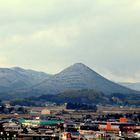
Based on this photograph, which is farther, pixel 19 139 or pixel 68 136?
pixel 19 139

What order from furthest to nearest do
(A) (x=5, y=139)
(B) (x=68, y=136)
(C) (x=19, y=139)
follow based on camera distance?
(C) (x=19, y=139) < (A) (x=5, y=139) < (B) (x=68, y=136)

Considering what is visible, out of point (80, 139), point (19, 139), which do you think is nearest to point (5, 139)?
point (19, 139)

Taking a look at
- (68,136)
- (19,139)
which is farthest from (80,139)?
(68,136)

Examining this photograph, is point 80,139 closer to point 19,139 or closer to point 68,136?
point 19,139

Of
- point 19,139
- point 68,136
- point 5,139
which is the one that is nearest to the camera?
point 68,136

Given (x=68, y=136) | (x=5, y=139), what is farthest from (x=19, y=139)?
(x=68, y=136)

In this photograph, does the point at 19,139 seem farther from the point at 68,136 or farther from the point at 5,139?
the point at 68,136

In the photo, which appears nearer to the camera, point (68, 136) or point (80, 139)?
point (68, 136)
